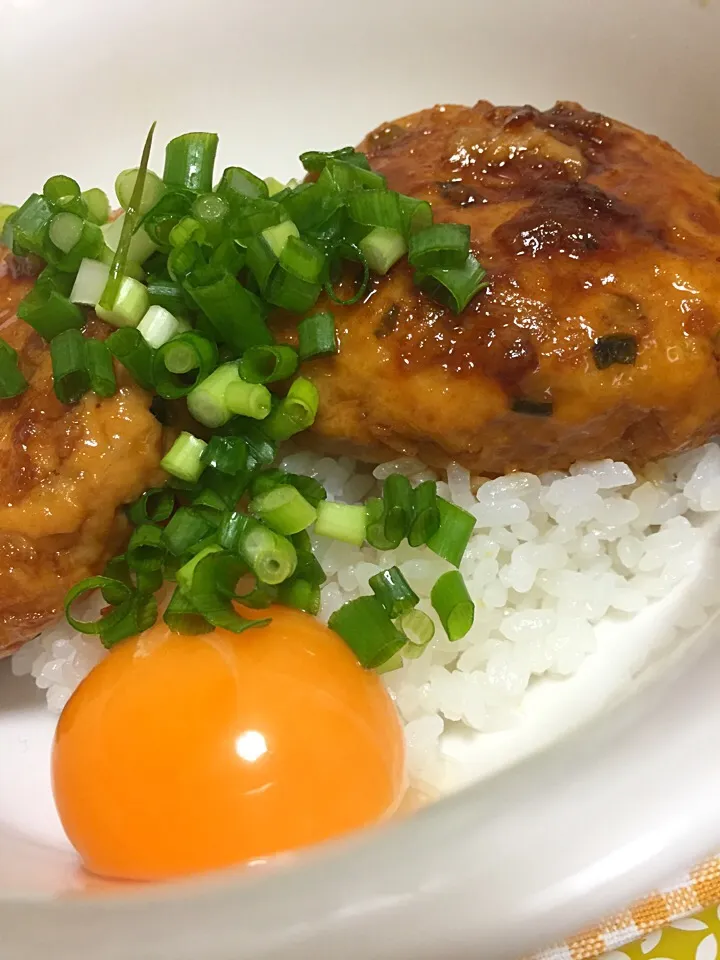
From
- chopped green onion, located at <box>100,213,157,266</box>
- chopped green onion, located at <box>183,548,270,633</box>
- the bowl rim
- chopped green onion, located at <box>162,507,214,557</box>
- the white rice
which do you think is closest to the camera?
the bowl rim

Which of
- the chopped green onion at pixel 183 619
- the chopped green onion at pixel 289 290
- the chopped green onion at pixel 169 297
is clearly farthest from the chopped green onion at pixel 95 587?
the chopped green onion at pixel 289 290

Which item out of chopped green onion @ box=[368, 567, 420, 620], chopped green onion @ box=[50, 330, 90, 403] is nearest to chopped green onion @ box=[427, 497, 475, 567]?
chopped green onion @ box=[368, 567, 420, 620]

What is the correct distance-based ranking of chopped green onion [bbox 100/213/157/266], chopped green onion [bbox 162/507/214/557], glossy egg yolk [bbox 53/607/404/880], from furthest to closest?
chopped green onion [bbox 100/213/157/266], chopped green onion [bbox 162/507/214/557], glossy egg yolk [bbox 53/607/404/880]

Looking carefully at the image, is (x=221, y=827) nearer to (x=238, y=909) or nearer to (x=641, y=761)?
(x=238, y=909)

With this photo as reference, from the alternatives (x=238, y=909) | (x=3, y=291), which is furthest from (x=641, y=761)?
(x=3, y=291)

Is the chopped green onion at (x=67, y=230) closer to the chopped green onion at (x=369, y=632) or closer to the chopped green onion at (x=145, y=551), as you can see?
the chopped green onion at (x=145, y=551)

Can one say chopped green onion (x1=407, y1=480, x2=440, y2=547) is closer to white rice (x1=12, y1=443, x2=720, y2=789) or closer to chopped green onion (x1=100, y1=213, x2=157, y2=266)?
white rice (x1=12, y1=443, x2=720, y2=789)

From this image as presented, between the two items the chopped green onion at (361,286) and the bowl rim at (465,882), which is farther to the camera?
the chopped green onion at (361,286)
